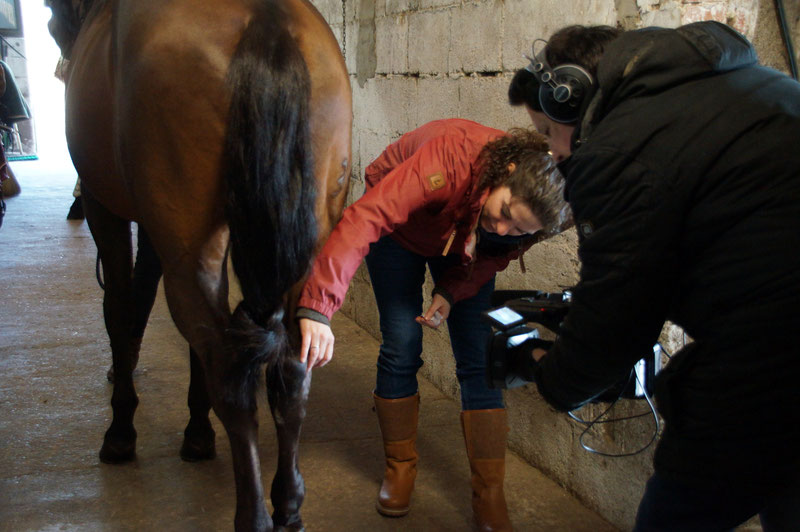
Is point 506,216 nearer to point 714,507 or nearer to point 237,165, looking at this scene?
point 237,165

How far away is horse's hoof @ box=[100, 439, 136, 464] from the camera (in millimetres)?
2631

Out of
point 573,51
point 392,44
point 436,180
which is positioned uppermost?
point 573,51

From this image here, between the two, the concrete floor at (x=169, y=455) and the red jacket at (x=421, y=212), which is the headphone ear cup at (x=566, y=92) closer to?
the red jacket at (x=421, y=212)

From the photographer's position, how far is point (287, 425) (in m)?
1.99

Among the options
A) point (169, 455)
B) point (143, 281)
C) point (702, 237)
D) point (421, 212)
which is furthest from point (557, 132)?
point (143, 281)

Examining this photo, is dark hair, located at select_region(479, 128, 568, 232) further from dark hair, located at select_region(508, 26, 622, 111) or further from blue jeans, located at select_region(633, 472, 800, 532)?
blue jeans, located at select_region(633, 472, 800, 532)

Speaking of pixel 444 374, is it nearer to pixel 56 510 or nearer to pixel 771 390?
pixel 56 510

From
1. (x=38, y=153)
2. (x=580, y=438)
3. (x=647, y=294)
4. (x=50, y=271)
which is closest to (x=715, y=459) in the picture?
(x=647, y=294)

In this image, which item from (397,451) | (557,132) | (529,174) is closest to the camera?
(557,132)

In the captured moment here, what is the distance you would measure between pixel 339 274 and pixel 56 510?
1.35 meters

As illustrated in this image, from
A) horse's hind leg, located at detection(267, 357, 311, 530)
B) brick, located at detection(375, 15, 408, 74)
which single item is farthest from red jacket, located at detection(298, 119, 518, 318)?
brick, located at detection(375, 15, 408, 74)

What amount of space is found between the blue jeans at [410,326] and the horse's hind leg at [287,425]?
42 cm

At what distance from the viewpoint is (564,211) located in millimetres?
1866

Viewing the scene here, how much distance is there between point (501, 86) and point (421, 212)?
87 cm
